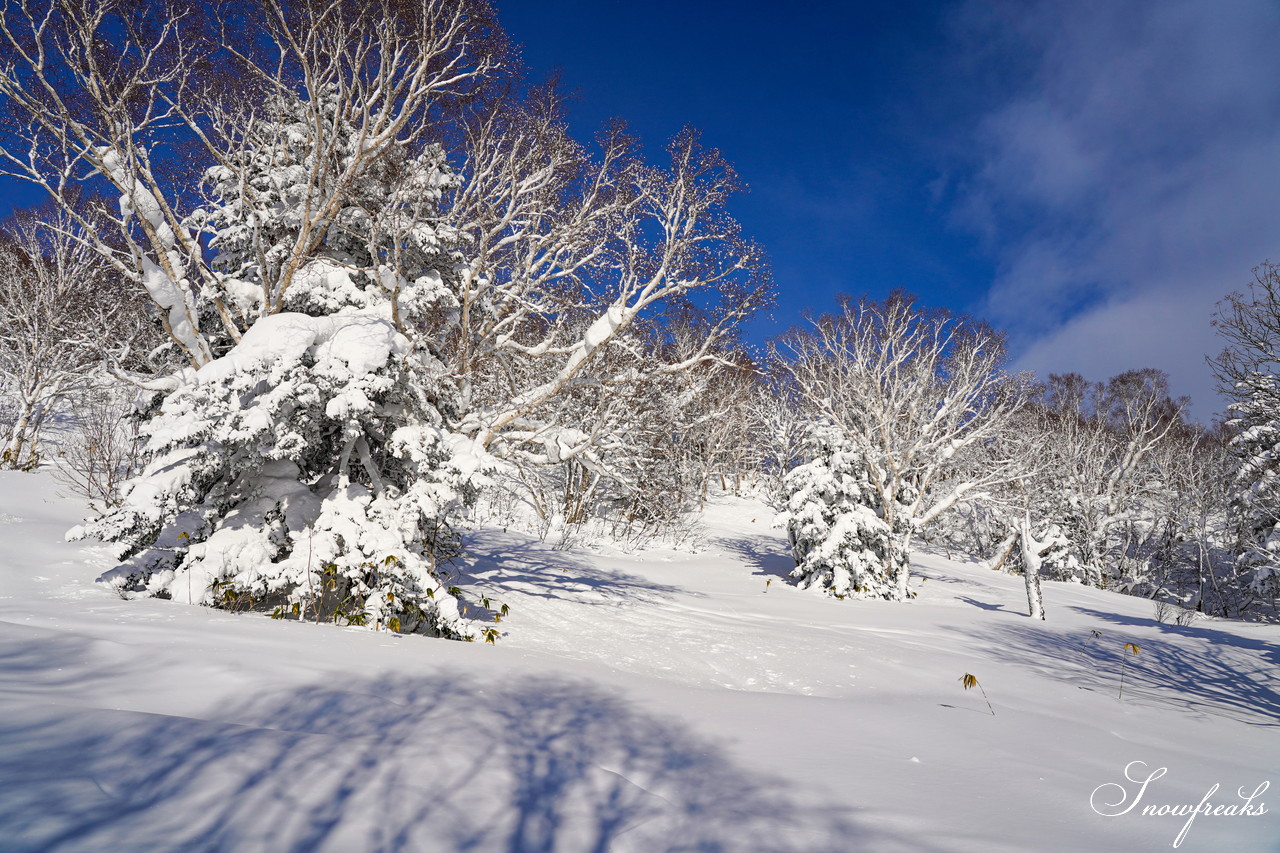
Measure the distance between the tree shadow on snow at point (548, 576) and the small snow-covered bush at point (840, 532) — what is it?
403 centimetres

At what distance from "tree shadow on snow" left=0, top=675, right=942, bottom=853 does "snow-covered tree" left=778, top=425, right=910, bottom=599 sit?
1117 centimetres

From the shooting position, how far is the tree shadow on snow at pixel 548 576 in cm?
905

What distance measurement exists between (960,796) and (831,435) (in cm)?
1222

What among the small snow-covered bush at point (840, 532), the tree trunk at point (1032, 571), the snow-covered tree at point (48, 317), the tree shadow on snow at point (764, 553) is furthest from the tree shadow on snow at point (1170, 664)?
the snow-covered tree at point (48, 317)

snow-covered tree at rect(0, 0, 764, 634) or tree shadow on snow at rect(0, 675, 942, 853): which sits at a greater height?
snow-covered tree at rect(0, 0, 764, 634)

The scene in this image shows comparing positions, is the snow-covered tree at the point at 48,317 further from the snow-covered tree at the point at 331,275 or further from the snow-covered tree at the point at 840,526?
the snow-covered tree at the point at 840,526

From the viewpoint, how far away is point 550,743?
263 cm

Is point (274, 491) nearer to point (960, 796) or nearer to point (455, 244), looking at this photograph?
point (455, 244)

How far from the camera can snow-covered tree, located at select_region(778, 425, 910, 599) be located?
13.1 meters

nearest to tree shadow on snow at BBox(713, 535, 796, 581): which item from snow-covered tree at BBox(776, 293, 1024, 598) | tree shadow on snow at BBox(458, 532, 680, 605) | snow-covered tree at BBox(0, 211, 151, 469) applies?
snow-covered tree at BBox(776, 293, 1024, 598)

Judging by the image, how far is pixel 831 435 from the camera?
14.1m

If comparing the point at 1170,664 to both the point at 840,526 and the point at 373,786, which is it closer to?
the point at 840,526

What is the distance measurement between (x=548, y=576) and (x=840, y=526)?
6866 millimetres

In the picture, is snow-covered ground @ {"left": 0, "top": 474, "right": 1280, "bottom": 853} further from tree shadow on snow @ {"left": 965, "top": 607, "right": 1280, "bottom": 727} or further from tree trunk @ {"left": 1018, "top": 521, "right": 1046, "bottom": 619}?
tree trunk @ {"left": 1018, "top": 521, "right": 1046, "bottom": 619}
